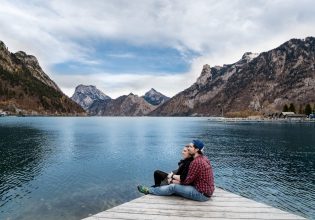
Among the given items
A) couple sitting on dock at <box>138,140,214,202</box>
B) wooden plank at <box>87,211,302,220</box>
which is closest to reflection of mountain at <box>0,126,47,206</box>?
couple sitting on dock at <box>138,140,214,202</box>

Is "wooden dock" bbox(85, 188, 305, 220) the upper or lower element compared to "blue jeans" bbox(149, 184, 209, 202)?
lower

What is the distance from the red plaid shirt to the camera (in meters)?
17.0

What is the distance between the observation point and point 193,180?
57.1 feet

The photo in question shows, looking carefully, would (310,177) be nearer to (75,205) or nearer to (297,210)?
(297,210)

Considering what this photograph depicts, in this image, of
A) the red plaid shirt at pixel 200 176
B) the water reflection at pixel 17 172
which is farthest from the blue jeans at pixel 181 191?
the water reflection at pixel 17 172

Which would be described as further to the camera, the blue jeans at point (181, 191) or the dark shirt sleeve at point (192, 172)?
the dark shirt sleeve at point (192, 172)

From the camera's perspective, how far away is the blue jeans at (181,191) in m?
16.9

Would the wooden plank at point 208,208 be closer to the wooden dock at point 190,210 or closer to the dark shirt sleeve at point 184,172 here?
the wooden dock at point 190,210

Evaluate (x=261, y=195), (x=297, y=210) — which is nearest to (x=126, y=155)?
(x=261, y=195)

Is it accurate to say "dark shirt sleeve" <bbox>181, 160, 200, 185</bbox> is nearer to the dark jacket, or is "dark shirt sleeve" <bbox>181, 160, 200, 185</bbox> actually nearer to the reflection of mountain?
the dark jacket

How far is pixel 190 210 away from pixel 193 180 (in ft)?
7.20

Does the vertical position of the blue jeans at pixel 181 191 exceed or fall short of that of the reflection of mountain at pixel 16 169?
it exceeds it

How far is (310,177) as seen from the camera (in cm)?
4581

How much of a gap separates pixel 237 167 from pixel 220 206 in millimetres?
39948
